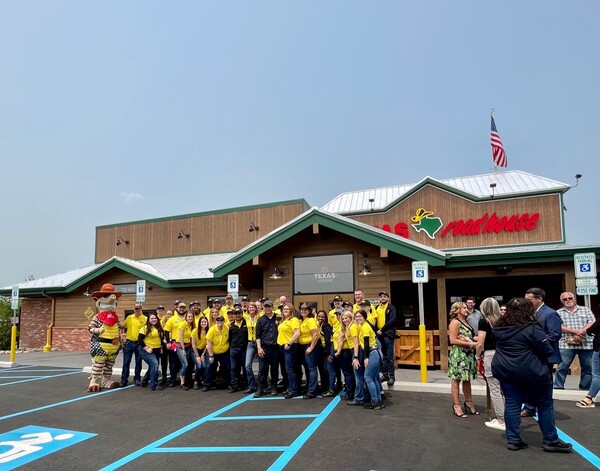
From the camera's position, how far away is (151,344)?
363 inches

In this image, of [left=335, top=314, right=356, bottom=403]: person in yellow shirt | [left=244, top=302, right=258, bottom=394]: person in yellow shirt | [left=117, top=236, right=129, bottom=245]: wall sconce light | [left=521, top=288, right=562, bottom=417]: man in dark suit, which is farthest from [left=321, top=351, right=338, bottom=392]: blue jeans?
[left=117, top=236, right=129, bottom=245]: wall sconce light

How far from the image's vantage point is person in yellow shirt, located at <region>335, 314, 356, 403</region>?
23.6 feet

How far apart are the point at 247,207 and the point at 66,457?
14808 mm

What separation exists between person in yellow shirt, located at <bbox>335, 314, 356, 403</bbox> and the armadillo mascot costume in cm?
493

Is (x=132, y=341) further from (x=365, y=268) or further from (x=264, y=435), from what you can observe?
(x=365, y=268)

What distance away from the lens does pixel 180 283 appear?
15.6m

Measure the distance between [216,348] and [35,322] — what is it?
557 inches

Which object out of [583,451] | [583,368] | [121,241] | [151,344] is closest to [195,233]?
[121,241]

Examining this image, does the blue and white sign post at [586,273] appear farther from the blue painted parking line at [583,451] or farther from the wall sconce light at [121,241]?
the wall sconce light at [121,241]

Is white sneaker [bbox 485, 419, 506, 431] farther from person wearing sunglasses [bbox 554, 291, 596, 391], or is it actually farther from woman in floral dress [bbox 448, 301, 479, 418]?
person wearing sunglasses [bbox 554, 291, 596, 391]

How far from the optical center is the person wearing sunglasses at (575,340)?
770 cm

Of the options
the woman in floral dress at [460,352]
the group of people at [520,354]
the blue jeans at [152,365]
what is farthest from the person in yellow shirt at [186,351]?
the group of people at [520,354]

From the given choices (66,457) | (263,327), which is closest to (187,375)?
(263,327)

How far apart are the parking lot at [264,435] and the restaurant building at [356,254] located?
428 centimetres
